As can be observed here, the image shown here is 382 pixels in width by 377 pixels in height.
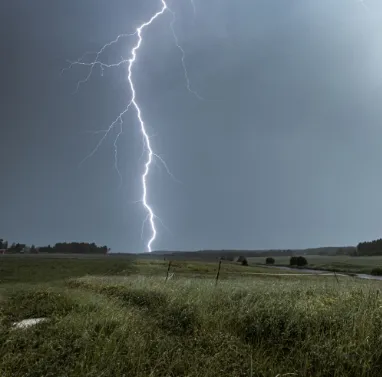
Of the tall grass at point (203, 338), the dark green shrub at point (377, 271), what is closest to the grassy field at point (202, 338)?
the tall grass at point (203, 338)

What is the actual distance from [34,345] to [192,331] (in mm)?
3063

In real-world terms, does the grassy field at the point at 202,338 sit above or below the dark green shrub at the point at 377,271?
above

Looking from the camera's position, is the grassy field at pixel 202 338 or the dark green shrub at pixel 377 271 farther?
the dark green shrub at pixel 377 271

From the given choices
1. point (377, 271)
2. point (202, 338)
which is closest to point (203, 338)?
point (202, 338)

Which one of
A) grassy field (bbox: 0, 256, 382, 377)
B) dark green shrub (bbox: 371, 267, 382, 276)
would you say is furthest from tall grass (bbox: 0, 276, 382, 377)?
dark green shrub (bbox: 371, 267, 382, 276)

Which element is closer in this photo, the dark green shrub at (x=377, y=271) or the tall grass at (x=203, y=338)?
the tall grass at (x=203, y=338)

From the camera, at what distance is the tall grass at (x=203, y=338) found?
5.03 m

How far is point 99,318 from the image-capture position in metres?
6.66

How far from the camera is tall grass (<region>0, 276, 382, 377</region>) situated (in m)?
5.03

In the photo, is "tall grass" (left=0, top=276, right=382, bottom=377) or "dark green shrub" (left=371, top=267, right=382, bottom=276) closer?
"tall grass" (left=0, top=276, right=382, bottom=377)

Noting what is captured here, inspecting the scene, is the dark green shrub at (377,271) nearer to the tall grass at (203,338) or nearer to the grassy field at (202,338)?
the tall grass at (203,338)

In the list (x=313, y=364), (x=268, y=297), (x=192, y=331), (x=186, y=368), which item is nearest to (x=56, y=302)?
(x=192, y=331)

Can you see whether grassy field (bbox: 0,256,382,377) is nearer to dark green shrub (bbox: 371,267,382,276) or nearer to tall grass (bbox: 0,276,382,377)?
tall grass (bbox: 0,276,382,377)

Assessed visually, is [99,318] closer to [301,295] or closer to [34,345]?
[34,345]
